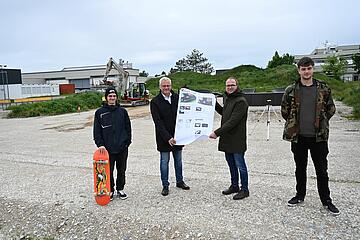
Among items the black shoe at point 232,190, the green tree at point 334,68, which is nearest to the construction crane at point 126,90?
the black shoe at point 232,190

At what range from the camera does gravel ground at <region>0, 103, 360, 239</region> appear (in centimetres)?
368

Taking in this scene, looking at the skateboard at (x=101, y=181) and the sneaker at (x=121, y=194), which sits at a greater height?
the skateboard at (x=101, y=181)

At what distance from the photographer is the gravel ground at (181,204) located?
3682 mm

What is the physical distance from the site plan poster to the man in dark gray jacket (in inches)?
7.5

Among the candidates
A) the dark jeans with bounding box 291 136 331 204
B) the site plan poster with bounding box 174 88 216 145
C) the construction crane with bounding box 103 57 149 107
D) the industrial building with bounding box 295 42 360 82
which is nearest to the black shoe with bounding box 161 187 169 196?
the site plan poster with bounding box 174 88 216 145

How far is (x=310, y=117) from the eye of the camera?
3.82 m

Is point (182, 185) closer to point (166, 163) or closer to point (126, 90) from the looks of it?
point (166, 163)

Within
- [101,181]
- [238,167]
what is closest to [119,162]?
[101,181]

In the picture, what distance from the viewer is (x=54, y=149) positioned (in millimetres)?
9273

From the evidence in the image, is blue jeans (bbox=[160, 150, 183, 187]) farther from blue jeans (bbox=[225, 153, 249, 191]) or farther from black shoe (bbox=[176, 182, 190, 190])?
blue jeans (bbox=[225, 153, 249, 191])

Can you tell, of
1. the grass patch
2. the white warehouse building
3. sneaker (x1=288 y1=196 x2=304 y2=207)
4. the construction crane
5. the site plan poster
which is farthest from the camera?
the white warehouse building

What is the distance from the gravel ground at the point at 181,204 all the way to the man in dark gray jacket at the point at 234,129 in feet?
1.67

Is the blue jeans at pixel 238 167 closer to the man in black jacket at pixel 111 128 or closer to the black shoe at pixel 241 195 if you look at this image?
the black shoe at pixel 241 195

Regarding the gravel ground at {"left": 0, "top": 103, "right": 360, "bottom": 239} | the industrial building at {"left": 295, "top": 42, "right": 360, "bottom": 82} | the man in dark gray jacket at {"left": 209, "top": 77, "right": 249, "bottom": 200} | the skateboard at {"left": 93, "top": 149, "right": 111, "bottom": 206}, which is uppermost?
the industrial building at {"left": 295, "top": 42, "right": 360, "bottom": 82}
